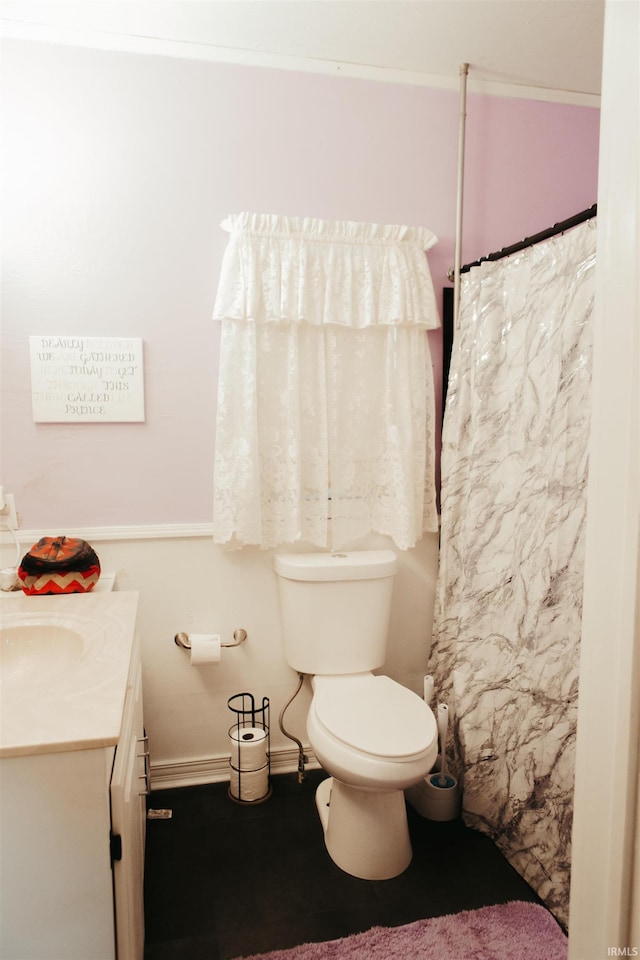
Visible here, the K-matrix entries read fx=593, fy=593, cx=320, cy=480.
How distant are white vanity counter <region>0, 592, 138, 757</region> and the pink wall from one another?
0.48 metres

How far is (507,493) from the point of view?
182 centimetres

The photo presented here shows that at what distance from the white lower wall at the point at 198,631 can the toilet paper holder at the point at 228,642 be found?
0.06ft

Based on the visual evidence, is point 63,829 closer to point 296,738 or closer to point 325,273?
point 296,738

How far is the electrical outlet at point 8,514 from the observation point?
189 centimetres

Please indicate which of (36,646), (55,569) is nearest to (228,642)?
(55,569)

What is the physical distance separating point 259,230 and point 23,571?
1.31 m

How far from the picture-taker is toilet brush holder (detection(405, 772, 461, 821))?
1961 mm

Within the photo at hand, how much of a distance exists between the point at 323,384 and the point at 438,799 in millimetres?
1447

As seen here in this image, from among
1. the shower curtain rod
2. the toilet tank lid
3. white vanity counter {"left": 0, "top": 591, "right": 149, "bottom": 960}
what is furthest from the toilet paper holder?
the shower curtain rod

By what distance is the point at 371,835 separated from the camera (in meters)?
1.69

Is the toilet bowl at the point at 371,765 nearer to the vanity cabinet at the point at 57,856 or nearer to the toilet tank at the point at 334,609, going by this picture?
the toilet tank at the point at 334,609

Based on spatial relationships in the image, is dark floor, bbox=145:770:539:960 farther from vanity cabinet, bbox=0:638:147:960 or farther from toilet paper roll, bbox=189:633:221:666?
vanity cabinet, bbox=0:638:147:960

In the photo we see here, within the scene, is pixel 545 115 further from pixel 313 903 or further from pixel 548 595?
pixel 313 903

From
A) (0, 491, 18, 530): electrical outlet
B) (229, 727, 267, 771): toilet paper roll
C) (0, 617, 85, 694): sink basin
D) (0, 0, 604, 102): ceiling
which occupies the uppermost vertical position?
(0, 0, 604, 102): ceiling
